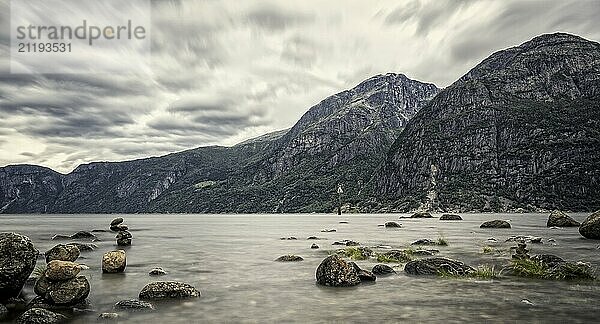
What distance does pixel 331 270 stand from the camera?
67.9 feet

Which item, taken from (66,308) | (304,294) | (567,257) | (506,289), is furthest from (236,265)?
(567,257)

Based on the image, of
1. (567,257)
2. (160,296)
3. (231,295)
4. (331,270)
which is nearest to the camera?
(160,296)

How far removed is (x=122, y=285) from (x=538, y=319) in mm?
18777

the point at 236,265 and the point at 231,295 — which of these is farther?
the point at 236,265

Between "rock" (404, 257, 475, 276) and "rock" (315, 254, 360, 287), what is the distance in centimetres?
461

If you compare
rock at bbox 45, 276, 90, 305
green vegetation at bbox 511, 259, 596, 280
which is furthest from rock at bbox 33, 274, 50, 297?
green vegetation at bbox 511, 259, 596, 280

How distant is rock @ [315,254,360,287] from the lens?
20234 millimetres

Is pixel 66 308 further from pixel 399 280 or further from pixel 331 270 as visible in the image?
pixel 399 280

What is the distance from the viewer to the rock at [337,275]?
2023 centimetres

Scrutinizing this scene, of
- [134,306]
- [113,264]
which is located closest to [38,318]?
[134,306]

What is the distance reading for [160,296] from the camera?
57.5 ft

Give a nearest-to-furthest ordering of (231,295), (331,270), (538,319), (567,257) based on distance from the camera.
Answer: (538,319)
(231,295)
(331,270)
(567,257)

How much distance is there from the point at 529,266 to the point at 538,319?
36.0 ft

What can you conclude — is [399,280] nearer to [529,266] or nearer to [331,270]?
[331,270]
